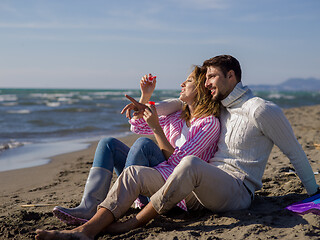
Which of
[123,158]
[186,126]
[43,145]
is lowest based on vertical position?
[43,145]

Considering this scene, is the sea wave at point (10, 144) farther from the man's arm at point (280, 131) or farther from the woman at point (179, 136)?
the man's arm at point (280, 131)

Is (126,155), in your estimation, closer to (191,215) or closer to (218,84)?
(191,215)

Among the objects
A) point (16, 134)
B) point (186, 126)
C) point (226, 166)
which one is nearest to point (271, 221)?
point (226, 166)

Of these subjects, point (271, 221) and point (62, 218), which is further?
point (62, 218)

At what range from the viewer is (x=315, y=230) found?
2.42m

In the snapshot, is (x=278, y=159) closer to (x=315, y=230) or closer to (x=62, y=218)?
(x=315, y=230)

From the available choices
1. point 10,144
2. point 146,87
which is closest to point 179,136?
point 146,87

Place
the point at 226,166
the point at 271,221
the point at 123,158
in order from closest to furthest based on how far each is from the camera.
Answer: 1. the point at 271,221
2. the point at 226,166
3. the point at 123,158

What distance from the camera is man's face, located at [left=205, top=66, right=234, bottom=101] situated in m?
2.97

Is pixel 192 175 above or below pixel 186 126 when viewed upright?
below

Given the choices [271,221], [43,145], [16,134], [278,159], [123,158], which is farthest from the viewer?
[16,134]

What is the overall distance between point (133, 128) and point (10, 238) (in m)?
1.43

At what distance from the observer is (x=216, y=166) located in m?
2.86

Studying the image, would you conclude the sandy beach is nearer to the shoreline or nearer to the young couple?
the young couple
